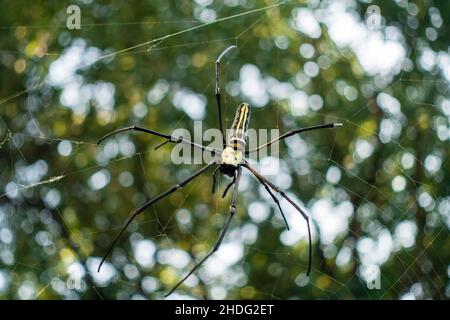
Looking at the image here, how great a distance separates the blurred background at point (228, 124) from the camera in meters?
6.94

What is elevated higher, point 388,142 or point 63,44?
point 63,44

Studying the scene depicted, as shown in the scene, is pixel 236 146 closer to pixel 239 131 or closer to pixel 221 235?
pixel 239 131

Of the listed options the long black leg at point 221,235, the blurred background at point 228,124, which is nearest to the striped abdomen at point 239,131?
the long black leg at point 221,235

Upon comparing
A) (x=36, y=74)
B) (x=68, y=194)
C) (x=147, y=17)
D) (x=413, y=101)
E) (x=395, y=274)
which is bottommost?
(x=395, y=274)

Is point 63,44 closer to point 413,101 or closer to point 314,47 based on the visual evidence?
point 314,47

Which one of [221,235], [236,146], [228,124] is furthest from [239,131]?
[228,124]

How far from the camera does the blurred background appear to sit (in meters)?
6.94

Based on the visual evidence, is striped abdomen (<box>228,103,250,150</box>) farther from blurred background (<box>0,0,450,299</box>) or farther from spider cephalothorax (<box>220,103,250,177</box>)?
blurred background (<box>0,0,450,299</box>)

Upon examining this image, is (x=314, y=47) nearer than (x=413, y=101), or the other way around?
(x=413, y=101)

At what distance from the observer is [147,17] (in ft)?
24.1

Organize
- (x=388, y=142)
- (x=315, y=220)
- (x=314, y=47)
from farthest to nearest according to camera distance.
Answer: (x=314, y=47) → (x=388, y=142) → (x=315, y=220)

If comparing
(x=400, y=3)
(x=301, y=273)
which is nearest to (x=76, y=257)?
(x=301, y=273)

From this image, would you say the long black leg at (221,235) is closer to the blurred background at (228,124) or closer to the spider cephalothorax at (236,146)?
the spider cephalothorax at (236,146)

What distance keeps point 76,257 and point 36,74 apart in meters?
2.29
